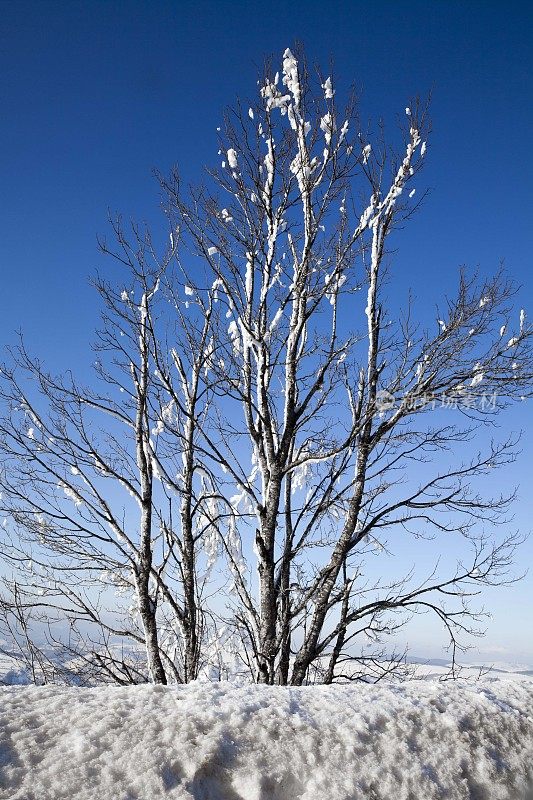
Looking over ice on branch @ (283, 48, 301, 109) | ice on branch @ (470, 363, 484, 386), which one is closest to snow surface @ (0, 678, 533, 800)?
ice on branch @ (470, 363, 484, 386)

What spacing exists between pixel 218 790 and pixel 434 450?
511cm

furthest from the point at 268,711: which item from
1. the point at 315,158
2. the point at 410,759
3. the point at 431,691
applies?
the point at 315,158

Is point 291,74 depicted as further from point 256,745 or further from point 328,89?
point 256,745

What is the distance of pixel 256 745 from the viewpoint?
217 centimetres

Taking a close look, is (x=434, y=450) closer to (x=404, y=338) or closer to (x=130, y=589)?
(x=404, y=338)

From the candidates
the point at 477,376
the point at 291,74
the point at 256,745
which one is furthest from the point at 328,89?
the point at 256,745

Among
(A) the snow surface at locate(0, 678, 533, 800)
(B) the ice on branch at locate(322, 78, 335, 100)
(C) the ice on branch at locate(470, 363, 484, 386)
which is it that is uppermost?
(B) the ice on branch at locate(322, 78, 335, 100)

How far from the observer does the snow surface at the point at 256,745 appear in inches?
75.5

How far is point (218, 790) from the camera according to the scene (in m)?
1.98

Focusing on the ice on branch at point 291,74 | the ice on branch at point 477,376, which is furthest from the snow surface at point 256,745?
the ice on branch at point 291,74

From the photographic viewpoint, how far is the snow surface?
6.30 feet

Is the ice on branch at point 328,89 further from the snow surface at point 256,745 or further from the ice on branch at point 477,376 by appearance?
the snow surface at point 256,745

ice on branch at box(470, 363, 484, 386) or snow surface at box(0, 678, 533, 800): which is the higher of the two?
ice on branch at box(470, 363, 484, 386)

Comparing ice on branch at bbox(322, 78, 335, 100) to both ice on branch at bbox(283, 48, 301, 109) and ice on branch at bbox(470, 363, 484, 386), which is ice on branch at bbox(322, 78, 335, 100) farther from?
ice on branch at bbox(470, 363, 484, 386)
